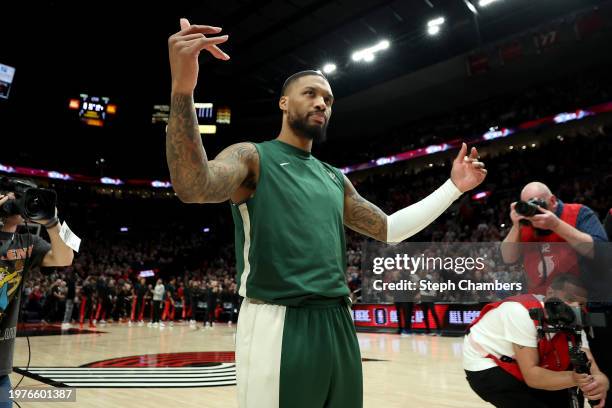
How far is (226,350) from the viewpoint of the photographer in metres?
8.97

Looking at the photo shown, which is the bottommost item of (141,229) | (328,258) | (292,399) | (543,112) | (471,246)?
(292,399)

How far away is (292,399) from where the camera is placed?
59.2 inches

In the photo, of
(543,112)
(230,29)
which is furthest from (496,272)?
(230,29)

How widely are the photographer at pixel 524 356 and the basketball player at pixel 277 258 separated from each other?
1223 mm

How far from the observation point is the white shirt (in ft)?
8.16

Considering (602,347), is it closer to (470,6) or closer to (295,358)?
(295,358)

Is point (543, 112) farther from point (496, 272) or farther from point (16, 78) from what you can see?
point (16, 78)

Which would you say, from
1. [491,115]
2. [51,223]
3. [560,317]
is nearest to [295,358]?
[560,317]

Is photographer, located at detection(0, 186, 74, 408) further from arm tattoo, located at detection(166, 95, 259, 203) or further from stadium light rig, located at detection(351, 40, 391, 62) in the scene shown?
stadium light rig, located at detection(351, 40, 391, 62)

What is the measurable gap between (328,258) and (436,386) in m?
4.59

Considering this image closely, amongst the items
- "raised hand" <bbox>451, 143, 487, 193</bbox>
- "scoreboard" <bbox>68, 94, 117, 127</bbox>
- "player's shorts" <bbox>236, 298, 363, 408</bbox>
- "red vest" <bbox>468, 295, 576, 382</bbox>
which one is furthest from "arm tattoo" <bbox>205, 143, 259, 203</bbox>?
"scoreboard" <bbox>68, 94, 117, 127</bbox>

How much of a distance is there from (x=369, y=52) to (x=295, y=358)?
16.8 m

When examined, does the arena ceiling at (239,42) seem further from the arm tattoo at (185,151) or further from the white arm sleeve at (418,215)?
the arm tattoo at (185,151)

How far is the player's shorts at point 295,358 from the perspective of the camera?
1.52 m
